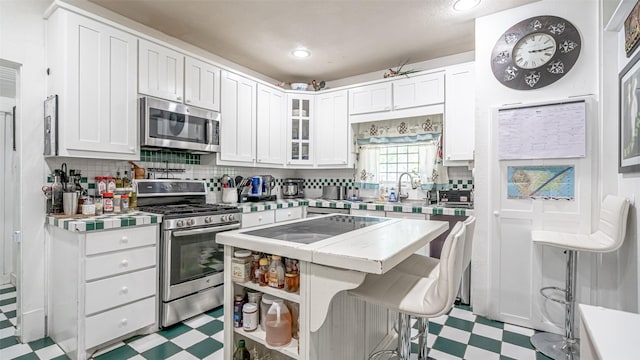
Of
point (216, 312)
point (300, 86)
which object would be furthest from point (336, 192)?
point (216, 312)

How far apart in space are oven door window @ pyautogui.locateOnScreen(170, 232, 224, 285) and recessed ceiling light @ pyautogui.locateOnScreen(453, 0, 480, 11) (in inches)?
108

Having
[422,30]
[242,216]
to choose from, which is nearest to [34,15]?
[242,216]

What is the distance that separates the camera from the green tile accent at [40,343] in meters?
2.09

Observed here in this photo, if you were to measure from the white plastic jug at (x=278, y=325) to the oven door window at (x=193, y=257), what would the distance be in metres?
1.29

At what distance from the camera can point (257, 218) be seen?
3170 mm

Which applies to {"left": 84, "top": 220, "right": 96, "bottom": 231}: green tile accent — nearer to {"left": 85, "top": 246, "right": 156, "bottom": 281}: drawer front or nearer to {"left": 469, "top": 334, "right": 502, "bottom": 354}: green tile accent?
{"left": 85, "top": 246, "right": 156, "bottom": 281}: drawer front

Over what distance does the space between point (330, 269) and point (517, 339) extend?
1.91 metres

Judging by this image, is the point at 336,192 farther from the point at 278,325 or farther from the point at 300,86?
the point at 278,325

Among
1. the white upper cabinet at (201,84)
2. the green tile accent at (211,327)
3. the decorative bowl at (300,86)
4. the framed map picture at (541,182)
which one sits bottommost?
the green tile accent at (211,327)

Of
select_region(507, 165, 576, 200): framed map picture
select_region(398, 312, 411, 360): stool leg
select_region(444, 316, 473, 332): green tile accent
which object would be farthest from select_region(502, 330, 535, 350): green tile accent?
select_region(398, 312, 411, 360): stool leg

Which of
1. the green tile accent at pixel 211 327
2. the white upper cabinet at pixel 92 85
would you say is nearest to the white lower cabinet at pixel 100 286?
the green tile accent at pixel 211 327

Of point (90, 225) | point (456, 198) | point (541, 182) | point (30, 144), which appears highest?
point (30, 144)

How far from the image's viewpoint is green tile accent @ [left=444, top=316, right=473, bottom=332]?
2.39 m

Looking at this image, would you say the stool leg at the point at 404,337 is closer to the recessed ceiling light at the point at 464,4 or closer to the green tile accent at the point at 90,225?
the green tile accent at the point at 90,225
